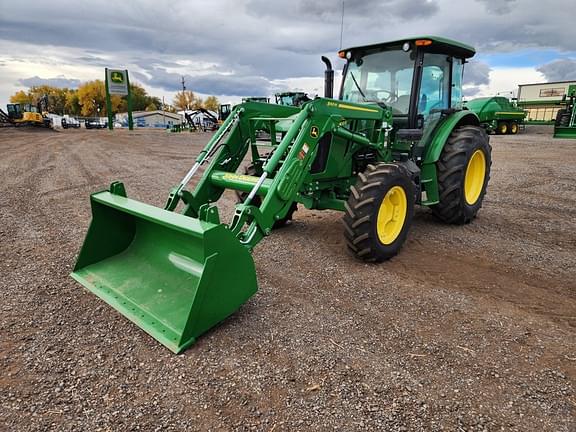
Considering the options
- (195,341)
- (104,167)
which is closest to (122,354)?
(195,341)

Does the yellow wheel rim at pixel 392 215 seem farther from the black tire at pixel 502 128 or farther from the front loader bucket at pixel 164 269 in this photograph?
the black tire at pixel 502 128

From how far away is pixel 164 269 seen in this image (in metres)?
3.50

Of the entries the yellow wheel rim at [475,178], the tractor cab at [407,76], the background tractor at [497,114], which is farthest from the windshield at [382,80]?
the background tractor at [497,114]

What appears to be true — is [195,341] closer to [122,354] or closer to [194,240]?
[122,354]

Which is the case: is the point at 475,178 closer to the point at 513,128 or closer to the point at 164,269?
the point at 164,269

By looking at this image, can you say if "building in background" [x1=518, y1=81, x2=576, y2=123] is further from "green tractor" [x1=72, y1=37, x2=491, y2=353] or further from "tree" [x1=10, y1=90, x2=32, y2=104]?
"tree" [x1=10, y1=90, x2=32, y2=104]

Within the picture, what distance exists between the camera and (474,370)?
8.54 ft

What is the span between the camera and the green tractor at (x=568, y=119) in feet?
69.3

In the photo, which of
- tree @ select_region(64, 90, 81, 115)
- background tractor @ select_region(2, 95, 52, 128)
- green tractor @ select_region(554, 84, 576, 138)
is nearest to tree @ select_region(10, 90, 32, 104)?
tree @ select_region(64, 90, 81, 115)

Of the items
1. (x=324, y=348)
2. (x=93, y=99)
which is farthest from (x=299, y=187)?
(x=93, y=99)

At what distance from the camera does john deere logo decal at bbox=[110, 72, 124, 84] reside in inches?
1307

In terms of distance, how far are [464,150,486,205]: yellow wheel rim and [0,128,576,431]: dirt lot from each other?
1.14 m

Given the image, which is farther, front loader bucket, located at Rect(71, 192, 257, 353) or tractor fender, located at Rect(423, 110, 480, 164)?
tractor fender, located at Rect(423, 110, 480, 164)

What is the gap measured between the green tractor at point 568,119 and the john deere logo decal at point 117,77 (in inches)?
1242
